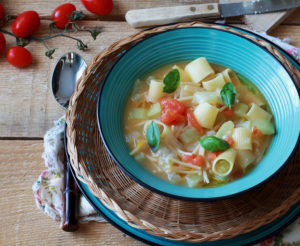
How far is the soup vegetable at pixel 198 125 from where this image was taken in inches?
78.2

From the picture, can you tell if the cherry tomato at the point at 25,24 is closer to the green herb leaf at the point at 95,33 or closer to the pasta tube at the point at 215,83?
the green herb leaf at the point at 95,33

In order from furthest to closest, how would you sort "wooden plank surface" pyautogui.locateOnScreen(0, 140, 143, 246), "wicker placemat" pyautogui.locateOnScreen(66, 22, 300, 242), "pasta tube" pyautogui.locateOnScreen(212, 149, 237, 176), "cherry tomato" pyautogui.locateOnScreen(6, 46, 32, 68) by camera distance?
"cherry tomato" pyautogui.locateOnScreen(6, 46, 32, 68)
"wooden plank surface" pyautogui.locateOnScreen(0, 140, 143, 246)
"pasta tube" pyautogui.locateOnScreen(212, 149, 237, 176)
"wicker placemat" pyautogui.locateOnScreen(66, 22, 300, 242)

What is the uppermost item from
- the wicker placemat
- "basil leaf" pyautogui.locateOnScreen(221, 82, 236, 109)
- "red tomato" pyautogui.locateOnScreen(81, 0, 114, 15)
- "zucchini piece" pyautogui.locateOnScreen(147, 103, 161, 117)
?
"red tomato" pyautogui.locateOnScreen(81, 0, 114, 15)

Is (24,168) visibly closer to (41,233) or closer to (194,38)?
(41,233)

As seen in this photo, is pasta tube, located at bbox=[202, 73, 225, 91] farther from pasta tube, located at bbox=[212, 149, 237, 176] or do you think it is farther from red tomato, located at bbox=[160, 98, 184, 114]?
pasta tube, located at bbox=[212, 149, 237, 176]

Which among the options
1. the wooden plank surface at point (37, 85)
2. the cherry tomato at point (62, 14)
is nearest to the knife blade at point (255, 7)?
the wooden plank surface at point (37, 85)

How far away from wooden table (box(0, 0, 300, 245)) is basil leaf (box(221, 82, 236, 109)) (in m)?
0.95

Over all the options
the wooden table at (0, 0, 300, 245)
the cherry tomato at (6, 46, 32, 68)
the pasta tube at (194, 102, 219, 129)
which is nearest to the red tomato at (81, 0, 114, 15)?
the wooden table at (0, 0, 300, 245)

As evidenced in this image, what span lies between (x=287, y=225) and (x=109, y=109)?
1.18 m

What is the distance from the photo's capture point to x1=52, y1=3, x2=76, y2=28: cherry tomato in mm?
2855

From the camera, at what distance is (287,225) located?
74.0 inches

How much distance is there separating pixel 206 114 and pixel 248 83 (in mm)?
446

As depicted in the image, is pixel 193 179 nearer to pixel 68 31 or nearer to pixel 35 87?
pixel 35 87

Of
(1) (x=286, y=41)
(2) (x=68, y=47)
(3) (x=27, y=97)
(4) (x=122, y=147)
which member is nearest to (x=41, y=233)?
(4) (x=122, y=147)
